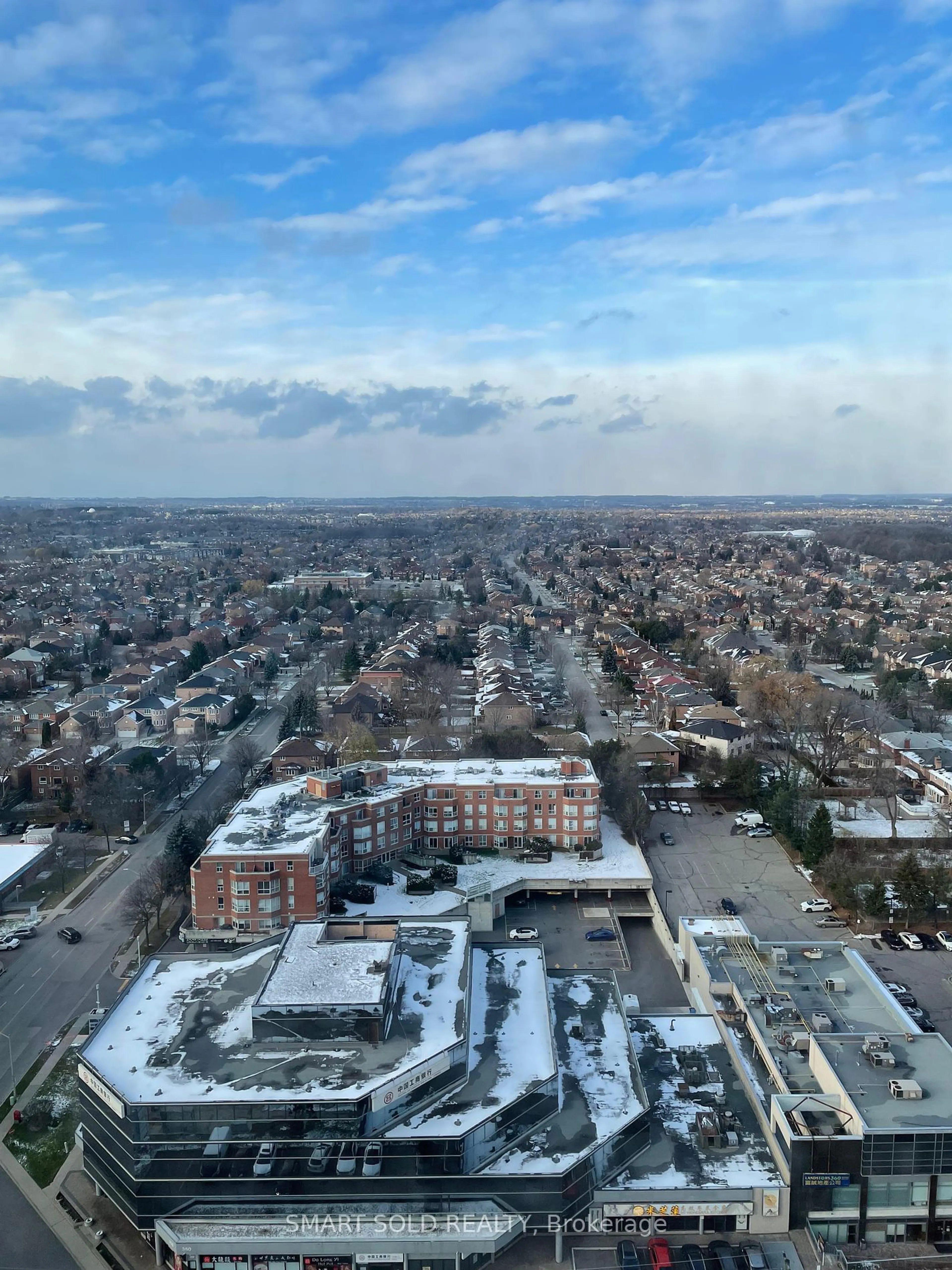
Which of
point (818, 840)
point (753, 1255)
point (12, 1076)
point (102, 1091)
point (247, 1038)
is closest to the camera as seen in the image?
point (753, 1255)

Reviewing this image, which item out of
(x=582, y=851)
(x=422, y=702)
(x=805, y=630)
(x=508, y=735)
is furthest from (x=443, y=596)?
(x=582, y=851)

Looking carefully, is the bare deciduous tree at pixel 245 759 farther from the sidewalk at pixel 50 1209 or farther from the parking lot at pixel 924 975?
the parking lot at pixel 924 975

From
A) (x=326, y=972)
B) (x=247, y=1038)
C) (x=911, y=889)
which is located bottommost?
(x=911, y=889)

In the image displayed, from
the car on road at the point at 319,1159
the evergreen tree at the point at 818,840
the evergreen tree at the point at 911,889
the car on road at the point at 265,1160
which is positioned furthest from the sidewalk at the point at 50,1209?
the evergreen tree at the point at 818,840

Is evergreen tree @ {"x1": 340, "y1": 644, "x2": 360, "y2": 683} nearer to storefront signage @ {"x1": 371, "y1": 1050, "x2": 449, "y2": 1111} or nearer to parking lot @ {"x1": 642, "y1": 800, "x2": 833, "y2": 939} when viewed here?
parking lot @ {"x1": 642, "y1": 800, "x2": 833, "y2": 939}

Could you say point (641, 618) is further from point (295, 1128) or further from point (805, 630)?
point (295, 1128)

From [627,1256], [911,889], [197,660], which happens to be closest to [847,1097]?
[627,1256]

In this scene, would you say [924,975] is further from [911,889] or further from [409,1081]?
[409,1081]

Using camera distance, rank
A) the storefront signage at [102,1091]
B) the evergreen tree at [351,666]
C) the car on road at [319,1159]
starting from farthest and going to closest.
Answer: the evergreen tree at [351,666], the storefront signage at [102,1091], the car on road at [319,1159]
